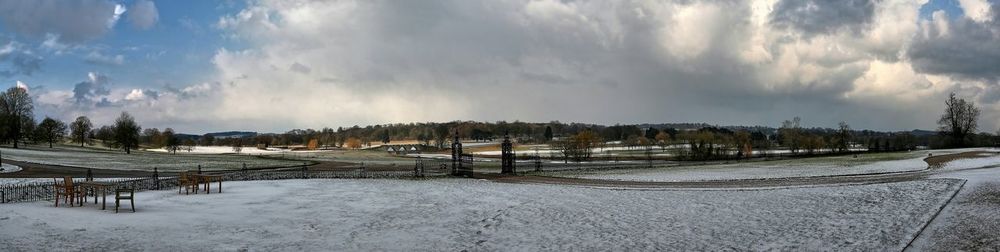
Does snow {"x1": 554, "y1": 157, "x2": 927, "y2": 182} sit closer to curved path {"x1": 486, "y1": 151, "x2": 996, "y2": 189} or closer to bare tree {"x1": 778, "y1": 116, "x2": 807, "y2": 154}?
curved path {"x1": 486, "y1": 151, "x2": 996, "y2": 189}

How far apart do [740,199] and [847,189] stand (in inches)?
270

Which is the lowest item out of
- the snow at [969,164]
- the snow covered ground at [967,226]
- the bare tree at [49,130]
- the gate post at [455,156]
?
the snow covered ground at [967,226]

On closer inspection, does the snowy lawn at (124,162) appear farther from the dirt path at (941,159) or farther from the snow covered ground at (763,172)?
the dirt path at (941,159)

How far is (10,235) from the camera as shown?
15891mm

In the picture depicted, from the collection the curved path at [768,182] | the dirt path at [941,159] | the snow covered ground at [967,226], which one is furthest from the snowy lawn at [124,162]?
the dirt path at [941,159]

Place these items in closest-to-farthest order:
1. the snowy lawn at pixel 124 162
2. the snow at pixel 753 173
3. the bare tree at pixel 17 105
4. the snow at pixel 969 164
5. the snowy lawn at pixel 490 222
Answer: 1. the snowy lawn at pixel 490 222
2. the snow at pixel 753 173
3. the snow at pixel 969 164
4. the snowy lawn at pixel 124 162
5. the bare tree at pixel 17 105

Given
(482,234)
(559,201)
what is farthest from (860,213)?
(482,234)

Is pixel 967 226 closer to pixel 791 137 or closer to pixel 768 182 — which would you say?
pixel 768 182

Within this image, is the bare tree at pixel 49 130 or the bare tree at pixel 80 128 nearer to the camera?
the bare tree at pixel 49 130

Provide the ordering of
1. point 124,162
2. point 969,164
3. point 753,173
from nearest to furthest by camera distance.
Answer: point 753,173, point 969,164, point 124,162

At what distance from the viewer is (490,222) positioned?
1970 cm

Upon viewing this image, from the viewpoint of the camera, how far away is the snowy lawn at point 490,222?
1590 cm

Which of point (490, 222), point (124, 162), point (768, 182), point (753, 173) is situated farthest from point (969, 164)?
point (124, 162)

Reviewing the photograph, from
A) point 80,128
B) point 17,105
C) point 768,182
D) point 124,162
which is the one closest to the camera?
point 768,182
